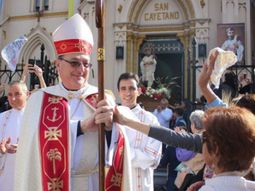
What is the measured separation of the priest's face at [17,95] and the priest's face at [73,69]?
64.6 inches

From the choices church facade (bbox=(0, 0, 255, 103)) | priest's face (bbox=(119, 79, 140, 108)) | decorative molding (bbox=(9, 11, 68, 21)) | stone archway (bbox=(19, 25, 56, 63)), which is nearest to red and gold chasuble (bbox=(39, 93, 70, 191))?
priest's face (bbox=(119, 79, 140, 108))

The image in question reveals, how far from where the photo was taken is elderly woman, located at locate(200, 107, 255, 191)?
5.60 ft

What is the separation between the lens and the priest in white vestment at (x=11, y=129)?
404 cm

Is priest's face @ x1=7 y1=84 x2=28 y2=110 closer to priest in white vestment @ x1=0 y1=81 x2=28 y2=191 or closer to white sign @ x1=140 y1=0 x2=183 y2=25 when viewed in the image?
priest in white vestment @ x1=0 y1=81 x2=28 y2=191

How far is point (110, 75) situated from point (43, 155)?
11937 mm

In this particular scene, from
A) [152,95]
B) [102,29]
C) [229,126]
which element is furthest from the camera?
[152,95]

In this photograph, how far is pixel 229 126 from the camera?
1731mm

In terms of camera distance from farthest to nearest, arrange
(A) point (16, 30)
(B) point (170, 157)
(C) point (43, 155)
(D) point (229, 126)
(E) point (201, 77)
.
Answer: (A) point (16, 30), (B) point (170, 157), (E) point (201, 77), (C) point (43, 155), (D) point (229, 126)

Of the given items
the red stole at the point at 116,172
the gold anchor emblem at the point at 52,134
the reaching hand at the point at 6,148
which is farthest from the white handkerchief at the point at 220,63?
the reaching hand at the point at 6,148

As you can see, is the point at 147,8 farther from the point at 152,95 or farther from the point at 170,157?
the point at 170,157

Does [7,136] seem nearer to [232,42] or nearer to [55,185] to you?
[55,185]

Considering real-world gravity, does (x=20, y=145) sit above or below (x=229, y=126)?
below

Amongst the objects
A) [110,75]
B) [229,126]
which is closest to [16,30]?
[110,75]

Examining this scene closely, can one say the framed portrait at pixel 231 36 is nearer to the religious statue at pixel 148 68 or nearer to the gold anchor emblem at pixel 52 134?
the religious statue at pixel 148 68
